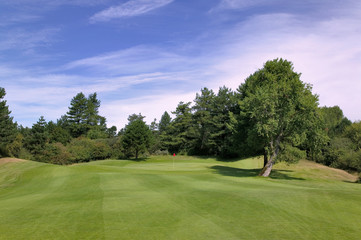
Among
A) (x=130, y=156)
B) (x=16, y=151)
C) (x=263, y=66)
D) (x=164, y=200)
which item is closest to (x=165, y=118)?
(x=130, y=156)

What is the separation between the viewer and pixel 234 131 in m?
36.3

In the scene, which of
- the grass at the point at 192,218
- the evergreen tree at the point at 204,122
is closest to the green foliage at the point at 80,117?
the evergreen tree at the point at 204,122

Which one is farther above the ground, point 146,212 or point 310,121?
point 310,121

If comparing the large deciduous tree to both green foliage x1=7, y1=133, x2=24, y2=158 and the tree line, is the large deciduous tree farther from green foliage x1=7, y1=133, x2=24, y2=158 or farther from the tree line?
green foliage x1=7, y1=133, x2=24, y2=158

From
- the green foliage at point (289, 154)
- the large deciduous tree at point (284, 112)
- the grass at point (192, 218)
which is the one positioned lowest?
the grass at point (192, 218)

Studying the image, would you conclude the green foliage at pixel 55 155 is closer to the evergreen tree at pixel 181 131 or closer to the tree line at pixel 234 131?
the tree line at pixel 234 131

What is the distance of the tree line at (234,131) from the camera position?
999 inches

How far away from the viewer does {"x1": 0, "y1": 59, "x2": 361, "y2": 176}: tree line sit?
25375 millimetres

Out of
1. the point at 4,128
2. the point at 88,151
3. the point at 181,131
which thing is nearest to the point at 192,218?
the point at 4,128

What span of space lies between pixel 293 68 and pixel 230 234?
121 feet

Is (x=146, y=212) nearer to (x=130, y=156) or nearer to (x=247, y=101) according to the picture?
(x=247, y=101)

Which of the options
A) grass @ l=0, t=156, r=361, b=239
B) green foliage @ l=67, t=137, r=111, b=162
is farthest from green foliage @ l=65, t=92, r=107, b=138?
grass @ l=0, t=156, r=361, b=239

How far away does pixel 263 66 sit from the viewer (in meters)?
38.5

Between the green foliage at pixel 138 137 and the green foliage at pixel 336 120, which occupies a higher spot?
the green foliage at pixel 336 120
